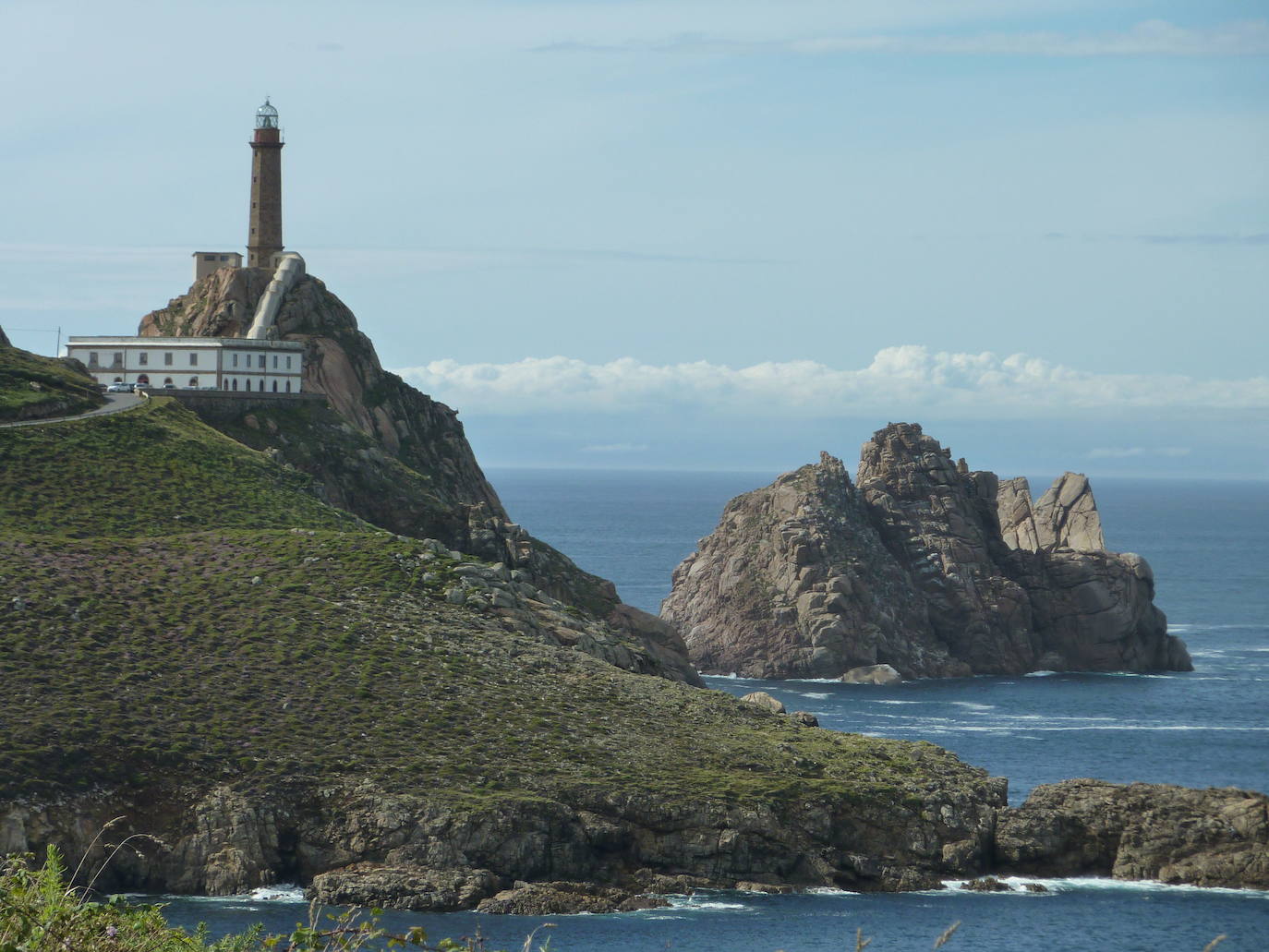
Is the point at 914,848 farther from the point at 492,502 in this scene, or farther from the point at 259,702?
the point at 492,502

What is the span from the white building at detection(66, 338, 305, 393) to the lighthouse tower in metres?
15.9

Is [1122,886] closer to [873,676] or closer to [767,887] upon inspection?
[767,887]

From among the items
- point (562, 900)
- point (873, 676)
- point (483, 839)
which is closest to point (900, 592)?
point (873, 676)

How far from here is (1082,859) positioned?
84625mm

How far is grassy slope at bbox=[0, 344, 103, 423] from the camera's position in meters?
119

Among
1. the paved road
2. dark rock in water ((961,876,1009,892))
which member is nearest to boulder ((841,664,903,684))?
the paved road

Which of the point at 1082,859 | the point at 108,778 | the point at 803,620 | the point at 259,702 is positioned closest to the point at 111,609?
the point at 259,702

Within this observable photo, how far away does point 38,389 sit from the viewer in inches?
4882

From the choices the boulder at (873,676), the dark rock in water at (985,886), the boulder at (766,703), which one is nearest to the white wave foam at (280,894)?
the dark rock in water at (985,886)

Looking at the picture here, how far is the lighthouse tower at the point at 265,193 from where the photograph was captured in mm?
152750

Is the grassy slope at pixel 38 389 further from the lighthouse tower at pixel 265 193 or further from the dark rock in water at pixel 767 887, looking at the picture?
the dark rock in water at pixel 767 887

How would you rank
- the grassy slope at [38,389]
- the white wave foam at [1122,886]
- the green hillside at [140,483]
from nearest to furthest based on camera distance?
the white wave foam at [1122,886] → the green hillside at [140,483] → the grassy slope at [38,389]

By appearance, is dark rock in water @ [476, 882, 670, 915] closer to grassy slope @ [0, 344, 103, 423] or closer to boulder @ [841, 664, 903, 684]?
→ grassy slope @ [0, 344, 103, 423]

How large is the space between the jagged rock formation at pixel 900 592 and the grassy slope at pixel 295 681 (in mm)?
Result: 78126
